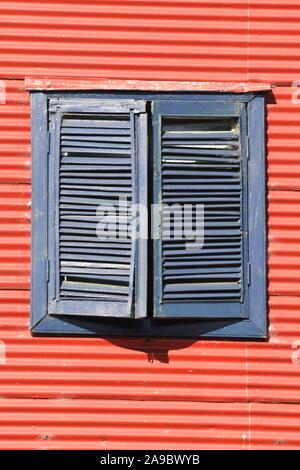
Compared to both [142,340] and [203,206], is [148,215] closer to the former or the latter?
[203,206]

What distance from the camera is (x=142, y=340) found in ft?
18.9

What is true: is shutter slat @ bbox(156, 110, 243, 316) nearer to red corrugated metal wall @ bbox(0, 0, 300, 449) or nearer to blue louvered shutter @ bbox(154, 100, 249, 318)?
blue louvered shutter @ bbox(154, 100, 249, 318)

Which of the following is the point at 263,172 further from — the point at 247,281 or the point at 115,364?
the point at 115,364

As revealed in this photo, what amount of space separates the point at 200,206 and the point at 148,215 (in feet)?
1.05

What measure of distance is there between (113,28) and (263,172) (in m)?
1.26

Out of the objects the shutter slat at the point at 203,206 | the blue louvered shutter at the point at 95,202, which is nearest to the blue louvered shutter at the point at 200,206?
the shutter slat at the point at 203,206

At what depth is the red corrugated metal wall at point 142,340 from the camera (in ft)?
18.8

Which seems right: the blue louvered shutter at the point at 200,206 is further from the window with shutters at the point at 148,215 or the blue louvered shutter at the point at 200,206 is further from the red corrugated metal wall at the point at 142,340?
the red corrugated metal wall at the point at 142,340

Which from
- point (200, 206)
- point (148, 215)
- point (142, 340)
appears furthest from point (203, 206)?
point (142, 340)

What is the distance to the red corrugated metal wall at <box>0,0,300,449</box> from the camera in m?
5.72

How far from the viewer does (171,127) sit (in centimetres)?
583
